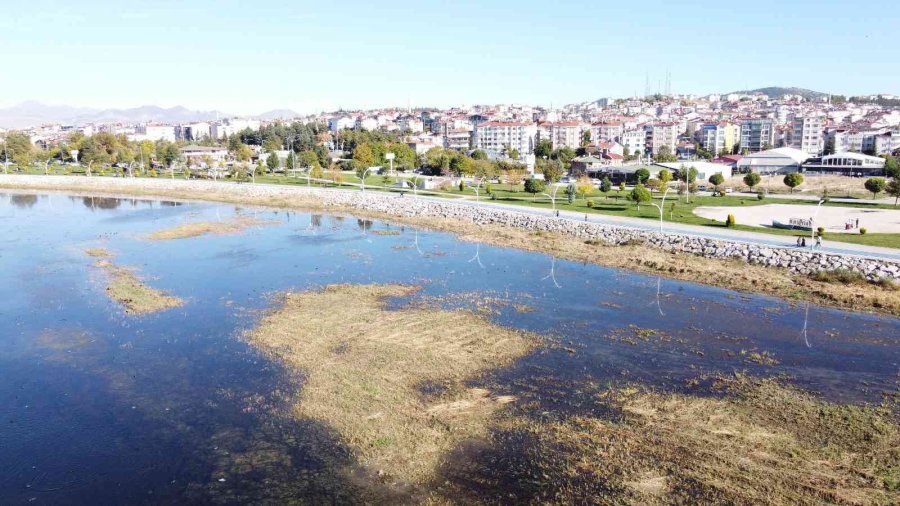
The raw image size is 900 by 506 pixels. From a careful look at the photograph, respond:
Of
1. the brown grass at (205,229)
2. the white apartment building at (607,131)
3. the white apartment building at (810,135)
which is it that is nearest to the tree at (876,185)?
the brown grass at (205,229)

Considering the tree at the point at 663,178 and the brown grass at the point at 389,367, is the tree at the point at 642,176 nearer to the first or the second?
the tree at the point at 663,178

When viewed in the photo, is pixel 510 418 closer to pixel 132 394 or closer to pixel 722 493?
pixel 722 493

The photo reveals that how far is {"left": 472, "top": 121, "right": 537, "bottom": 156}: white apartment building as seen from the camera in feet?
368

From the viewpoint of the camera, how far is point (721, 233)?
1246 inches

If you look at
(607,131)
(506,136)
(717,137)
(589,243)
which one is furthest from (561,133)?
(589,243)

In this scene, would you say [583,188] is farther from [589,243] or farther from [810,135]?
[810,135]

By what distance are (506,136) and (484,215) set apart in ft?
243

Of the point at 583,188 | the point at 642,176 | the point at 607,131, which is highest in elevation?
the point at 607,131

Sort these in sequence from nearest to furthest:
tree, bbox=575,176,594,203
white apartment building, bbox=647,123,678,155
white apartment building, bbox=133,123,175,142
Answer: tree, bbox=575,176,594,203 < white apartment building, bbox=647,123,678,155 < white apartment building, bbox=133,123,175,142

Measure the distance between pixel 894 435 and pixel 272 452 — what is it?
1167 centimetres

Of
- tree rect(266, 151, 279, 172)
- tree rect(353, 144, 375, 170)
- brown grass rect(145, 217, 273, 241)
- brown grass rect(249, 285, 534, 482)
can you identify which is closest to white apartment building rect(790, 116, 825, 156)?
tree rect(353, 144, 375, 170)

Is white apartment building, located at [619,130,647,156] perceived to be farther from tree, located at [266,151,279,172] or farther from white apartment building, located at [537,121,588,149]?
tree, located at [266,151,279,172]

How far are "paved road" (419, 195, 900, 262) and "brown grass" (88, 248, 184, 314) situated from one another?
2280 centimetres

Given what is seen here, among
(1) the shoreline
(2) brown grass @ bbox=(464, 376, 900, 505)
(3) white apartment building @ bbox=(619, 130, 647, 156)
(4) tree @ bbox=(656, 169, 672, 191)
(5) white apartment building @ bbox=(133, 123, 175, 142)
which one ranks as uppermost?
(5) white apartment building @ bbox=(133, 123, 175, 142)
